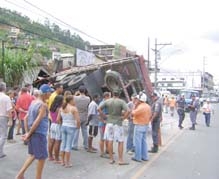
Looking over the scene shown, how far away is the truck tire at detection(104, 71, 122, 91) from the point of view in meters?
17.6

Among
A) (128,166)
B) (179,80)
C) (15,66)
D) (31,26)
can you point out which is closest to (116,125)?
(128,166)

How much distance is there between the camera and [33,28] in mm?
27391

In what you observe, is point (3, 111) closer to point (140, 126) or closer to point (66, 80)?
point (140, 126)

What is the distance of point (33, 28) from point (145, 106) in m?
17.5

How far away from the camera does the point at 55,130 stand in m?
10.2

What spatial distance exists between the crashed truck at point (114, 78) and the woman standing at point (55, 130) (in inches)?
276

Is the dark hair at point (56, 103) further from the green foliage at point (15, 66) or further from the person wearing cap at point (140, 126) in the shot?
the green foliage at point (15, 66)

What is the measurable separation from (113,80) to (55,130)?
7.85m

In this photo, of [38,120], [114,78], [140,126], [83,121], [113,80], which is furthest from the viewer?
[113,80]

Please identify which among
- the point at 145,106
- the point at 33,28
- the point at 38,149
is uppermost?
the point at 33,28

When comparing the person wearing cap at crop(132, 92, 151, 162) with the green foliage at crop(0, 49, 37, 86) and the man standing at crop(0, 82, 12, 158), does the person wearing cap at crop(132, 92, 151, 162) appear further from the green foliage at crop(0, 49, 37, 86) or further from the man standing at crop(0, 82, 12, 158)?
the green foliage at crop(0, 49, 37, 86)

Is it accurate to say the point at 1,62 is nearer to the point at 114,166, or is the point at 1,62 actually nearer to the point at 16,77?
the point at 16,77

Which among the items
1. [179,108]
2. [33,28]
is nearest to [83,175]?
[179,108]

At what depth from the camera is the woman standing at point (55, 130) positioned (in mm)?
10211
